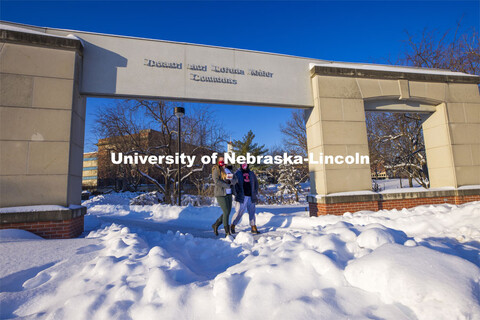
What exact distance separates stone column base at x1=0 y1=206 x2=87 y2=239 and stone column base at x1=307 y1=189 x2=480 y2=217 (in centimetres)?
698

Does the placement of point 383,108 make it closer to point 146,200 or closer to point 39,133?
point 39,133


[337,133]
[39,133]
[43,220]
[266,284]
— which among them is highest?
[337,133]

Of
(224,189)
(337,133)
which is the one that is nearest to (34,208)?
(224,189)

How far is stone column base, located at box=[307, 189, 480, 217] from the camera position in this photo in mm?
7293

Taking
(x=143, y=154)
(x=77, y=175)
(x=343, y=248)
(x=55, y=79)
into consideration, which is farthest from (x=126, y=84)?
(x=143, y=154)

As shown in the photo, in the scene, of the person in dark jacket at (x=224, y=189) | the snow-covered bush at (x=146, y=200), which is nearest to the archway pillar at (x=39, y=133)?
the person in dark jacket at (x=224, y=189)

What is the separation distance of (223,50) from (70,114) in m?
4.92

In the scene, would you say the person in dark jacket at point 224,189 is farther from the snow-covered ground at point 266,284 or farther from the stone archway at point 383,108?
the stone archway at point 383,108

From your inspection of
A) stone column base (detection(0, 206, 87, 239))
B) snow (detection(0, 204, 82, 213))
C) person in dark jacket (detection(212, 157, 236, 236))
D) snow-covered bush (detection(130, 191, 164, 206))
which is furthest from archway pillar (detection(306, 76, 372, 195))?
snow-covered bush (detection(130, 191, 164, 206))

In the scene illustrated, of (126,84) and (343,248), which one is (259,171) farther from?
(343,248)

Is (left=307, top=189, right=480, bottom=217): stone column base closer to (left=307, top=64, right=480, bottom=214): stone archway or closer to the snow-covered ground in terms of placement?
(left=307, top=64, right=480, bottom=214): stone archway

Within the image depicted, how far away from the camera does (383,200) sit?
305 inches

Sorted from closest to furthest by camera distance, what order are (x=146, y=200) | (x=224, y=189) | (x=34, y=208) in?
1. (x=34, y=208)
2. (x=224, y=189)
3. (x=146, y=200)

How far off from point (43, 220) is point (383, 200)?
9.75 meters
